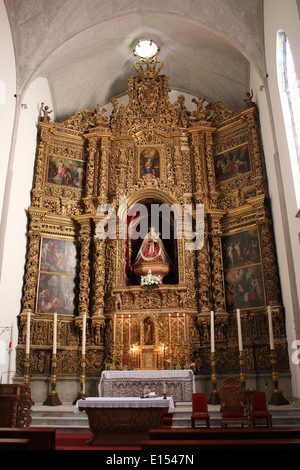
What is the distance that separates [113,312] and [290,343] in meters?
5.24

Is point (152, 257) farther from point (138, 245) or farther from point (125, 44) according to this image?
point (125, 44)

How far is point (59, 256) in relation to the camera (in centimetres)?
1362

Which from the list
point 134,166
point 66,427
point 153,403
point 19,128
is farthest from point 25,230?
point 153,403

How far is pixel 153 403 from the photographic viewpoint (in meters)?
7.53

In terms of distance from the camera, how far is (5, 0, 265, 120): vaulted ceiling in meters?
12.5

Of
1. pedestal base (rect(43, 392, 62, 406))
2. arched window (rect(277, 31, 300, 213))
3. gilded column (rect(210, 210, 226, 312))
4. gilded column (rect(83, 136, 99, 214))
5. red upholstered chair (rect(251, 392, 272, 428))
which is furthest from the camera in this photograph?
gilded column (rect(83, 136, 99, 214))

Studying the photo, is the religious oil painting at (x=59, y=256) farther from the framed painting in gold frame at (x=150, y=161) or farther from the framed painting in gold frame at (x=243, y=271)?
the framed painting in gold frame at (x=243, y=271)

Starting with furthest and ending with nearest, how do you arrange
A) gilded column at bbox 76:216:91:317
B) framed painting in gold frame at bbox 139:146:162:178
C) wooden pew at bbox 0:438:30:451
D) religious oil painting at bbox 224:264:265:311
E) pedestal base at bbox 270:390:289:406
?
framed painting in gold frame at bbox 139:146:162:178 < gilded column at bbox 76:216:91:317 < religious oil painting at bbox 224:264:265:311 < pedestal base at bbox 270:390:289:406 < wooden pew at bbox 0:438:30:451

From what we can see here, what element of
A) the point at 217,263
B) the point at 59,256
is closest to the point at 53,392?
the point at 59,256

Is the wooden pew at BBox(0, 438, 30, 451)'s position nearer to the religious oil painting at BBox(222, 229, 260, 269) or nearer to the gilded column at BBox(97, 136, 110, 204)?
the religious oil painting at BBox(222, 229, 260, 269)

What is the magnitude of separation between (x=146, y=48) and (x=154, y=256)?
7.88 metres

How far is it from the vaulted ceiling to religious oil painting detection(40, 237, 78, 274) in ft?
15.8

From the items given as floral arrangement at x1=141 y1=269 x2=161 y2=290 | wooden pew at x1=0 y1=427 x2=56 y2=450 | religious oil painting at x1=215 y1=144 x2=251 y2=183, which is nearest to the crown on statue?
religious oil painting at x1=215 y1=144 x2=251 y2=183
